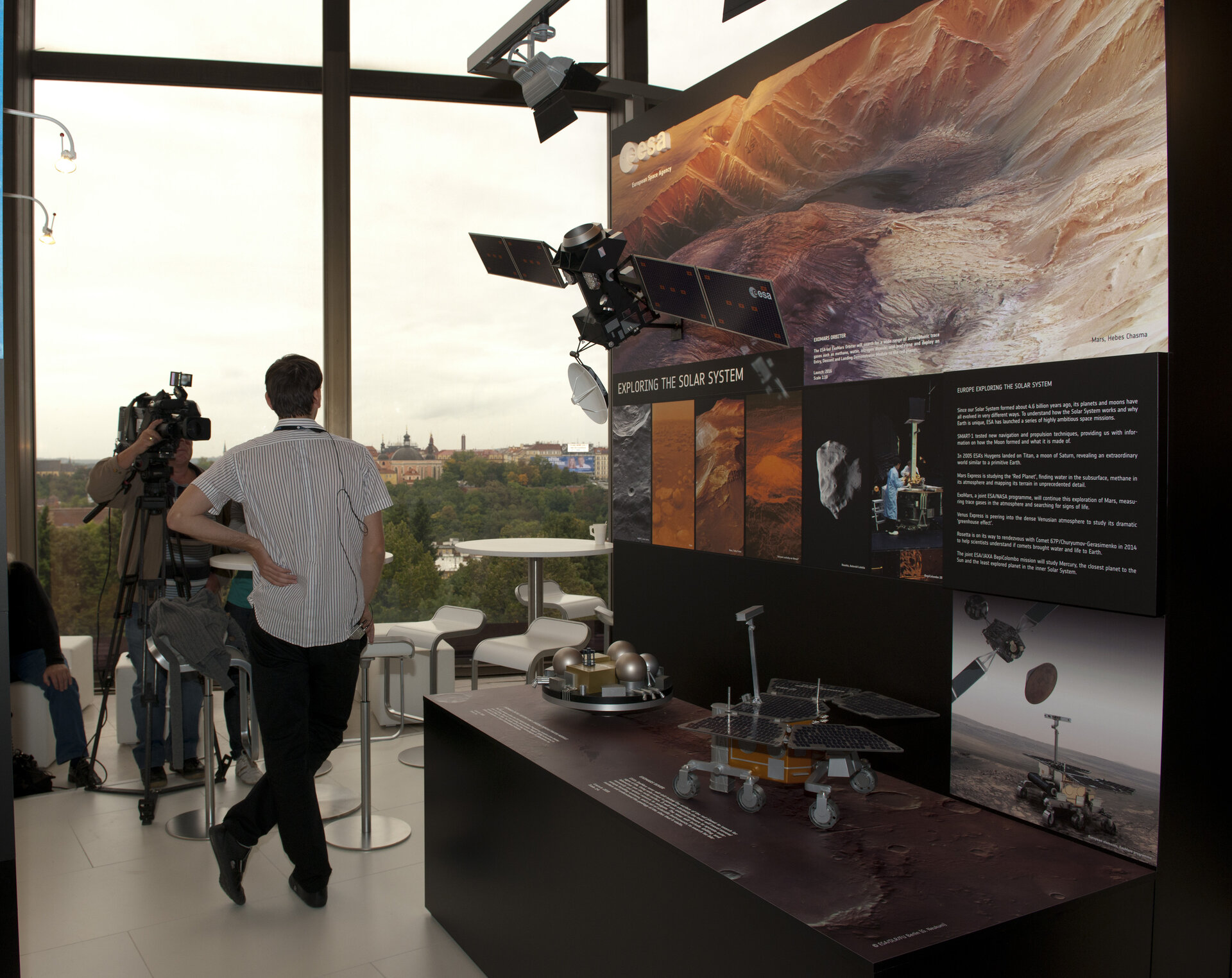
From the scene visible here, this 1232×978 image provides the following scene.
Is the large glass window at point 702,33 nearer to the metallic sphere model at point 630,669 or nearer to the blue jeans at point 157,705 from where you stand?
the metallic sphere model at point 630,669

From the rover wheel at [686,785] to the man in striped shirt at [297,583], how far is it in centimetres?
126

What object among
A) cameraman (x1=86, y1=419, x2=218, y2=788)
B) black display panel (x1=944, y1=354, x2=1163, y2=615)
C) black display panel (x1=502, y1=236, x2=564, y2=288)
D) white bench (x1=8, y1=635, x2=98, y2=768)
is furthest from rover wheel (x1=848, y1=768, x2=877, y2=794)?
white bench (x1=8, y1=635, x2=98, y2=768)

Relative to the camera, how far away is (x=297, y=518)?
2.60 metres

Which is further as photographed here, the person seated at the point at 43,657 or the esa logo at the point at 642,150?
the person seated at the point at 43,657

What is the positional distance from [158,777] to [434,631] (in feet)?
4.48

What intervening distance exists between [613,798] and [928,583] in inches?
38.5

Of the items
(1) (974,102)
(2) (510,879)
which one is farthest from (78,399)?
(1) (974,102)

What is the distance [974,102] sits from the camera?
2.17 m

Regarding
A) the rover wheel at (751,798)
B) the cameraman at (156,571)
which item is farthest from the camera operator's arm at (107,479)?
the rover wheel at (751,798)

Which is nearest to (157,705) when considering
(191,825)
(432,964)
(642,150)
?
(191,825)

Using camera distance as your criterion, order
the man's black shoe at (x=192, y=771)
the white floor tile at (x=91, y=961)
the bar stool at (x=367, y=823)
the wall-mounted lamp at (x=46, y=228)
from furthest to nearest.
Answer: the wall-mounted lamp at (x=46, y=228), the man's black shoe at (x=192, y=771), the bar stool at (x=367, y=823), the white floor tile at (x=91, y=961)

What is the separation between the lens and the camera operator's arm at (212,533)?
8.45 feet

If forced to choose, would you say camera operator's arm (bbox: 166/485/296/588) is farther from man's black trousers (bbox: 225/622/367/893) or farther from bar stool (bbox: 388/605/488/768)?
bar stool (bbox: 388/605/488/768)

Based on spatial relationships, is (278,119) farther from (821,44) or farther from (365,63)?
(821,44)
